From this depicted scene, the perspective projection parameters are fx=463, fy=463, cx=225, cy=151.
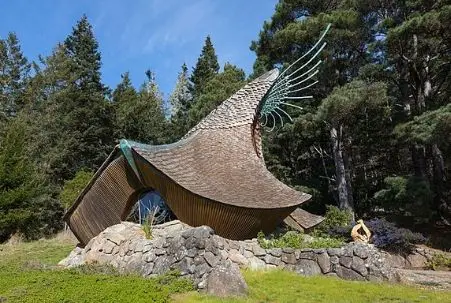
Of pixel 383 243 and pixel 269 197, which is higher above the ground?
pixel 269 197

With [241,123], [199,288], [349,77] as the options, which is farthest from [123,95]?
[199,288]

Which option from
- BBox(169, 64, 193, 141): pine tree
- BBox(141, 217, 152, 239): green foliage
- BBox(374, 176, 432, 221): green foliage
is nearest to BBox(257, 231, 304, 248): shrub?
BBox(141, 217, 152, 239): green foliage

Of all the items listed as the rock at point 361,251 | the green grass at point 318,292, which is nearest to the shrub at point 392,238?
the rock at point 361,251

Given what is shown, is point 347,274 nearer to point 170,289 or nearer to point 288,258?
point 288,258

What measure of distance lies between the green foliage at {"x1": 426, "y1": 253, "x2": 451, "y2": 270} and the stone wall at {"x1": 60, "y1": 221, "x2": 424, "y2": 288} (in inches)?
261

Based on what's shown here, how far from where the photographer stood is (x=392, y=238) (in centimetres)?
1602

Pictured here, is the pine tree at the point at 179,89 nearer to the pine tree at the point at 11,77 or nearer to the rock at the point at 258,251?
the pine tree at the point at 11,77

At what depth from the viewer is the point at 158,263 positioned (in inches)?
339

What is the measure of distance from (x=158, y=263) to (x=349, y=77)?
18.6 meters

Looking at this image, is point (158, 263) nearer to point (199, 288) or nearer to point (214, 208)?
point (199, 288)

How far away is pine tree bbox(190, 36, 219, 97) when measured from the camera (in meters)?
39.2

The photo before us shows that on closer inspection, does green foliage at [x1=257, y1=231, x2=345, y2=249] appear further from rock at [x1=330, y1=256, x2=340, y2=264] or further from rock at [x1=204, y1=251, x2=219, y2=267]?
rock at [x1=204, y1=251, x2=219, y2=267]

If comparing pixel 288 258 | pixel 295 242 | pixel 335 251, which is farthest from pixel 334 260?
pixel 295 242

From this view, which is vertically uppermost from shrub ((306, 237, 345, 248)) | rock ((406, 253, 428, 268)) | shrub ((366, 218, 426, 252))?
shrub ((306, 237, 345, 248))
